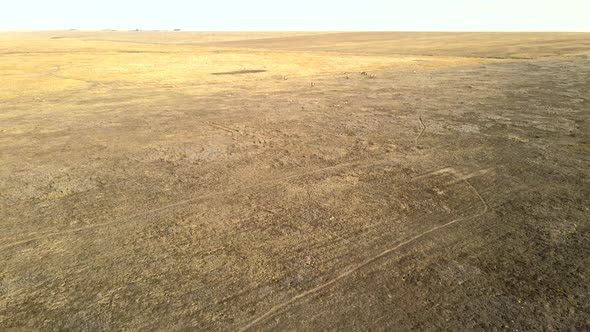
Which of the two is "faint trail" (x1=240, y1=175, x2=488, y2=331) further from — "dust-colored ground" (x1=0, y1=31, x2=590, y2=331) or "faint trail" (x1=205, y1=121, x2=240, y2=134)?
"faint trail" (x1=205, y1=121, x2=240, y2=134)

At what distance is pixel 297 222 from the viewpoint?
4754mm

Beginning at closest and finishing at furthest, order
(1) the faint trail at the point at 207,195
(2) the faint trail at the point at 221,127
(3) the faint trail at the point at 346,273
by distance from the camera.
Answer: (3) the faint trail at the point at 346,273
(1) the faint trail at the point at 207,195
(2) the faint trail at the point at 221,127

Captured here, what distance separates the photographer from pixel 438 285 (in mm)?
3506

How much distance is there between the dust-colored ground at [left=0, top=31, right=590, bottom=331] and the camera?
10.6ft

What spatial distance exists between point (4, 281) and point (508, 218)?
6.05 m

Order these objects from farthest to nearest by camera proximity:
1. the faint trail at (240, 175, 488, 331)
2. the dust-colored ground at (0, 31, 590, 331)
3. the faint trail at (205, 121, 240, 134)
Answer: the faint trail at (205, 121, 240, 134) < the dust-colored ground at (0, 31, 590, 331) < the faint trail at (240, 175, 488, 331)

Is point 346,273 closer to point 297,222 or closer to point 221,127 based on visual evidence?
point 297,222

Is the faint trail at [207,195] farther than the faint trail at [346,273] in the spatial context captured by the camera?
Yes

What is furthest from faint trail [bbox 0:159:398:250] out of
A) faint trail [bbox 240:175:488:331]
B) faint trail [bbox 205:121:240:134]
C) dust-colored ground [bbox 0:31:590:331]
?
faint trail [bbox 205:121:240:134]

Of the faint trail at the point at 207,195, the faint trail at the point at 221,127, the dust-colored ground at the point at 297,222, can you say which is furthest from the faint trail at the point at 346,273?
the faint trail at the point at 221,127

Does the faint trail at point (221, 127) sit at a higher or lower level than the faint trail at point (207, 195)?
higher

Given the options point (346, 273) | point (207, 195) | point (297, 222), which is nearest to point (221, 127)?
point (207, 195)

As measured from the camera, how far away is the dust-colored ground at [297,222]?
10.6 ft

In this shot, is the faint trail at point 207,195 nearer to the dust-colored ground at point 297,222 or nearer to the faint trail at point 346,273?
the dust-colored ground at point 297,222
